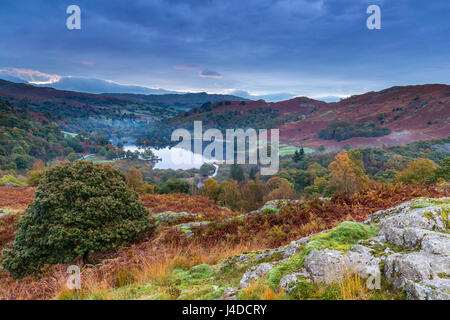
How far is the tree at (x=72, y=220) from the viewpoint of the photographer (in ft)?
21.1

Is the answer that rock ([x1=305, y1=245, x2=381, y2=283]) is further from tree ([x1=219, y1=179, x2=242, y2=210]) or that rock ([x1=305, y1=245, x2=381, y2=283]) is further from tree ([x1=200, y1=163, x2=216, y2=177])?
tree ([x1=200, y1=163, x2=216, y2=177])

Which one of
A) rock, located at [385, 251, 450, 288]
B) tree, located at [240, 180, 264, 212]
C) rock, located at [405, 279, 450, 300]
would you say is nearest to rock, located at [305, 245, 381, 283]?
rock, located at [385, 251, 450, 288]

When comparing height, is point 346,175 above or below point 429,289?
below

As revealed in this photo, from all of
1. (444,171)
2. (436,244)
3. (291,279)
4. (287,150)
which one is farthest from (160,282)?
(287,150)

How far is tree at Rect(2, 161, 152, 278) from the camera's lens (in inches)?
253

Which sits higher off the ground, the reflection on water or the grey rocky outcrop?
the grey rocky outcrop

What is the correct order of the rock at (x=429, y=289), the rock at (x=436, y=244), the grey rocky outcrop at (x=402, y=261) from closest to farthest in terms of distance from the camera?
the rock at (x=429, y=289) < the grey rocky outcrop at (x=402, y=261) < the rock at (x=436, y=244)

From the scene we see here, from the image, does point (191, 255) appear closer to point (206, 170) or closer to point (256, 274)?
point (256, 274)

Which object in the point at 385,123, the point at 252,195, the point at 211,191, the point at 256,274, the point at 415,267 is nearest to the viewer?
the point at 415,267

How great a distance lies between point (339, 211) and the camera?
798cm

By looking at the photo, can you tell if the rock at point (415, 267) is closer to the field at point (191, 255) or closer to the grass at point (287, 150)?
the field at point (191, 255)

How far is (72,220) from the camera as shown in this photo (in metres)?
6.73

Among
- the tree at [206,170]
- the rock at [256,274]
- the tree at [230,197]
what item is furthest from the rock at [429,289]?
the tree at [206,170]
